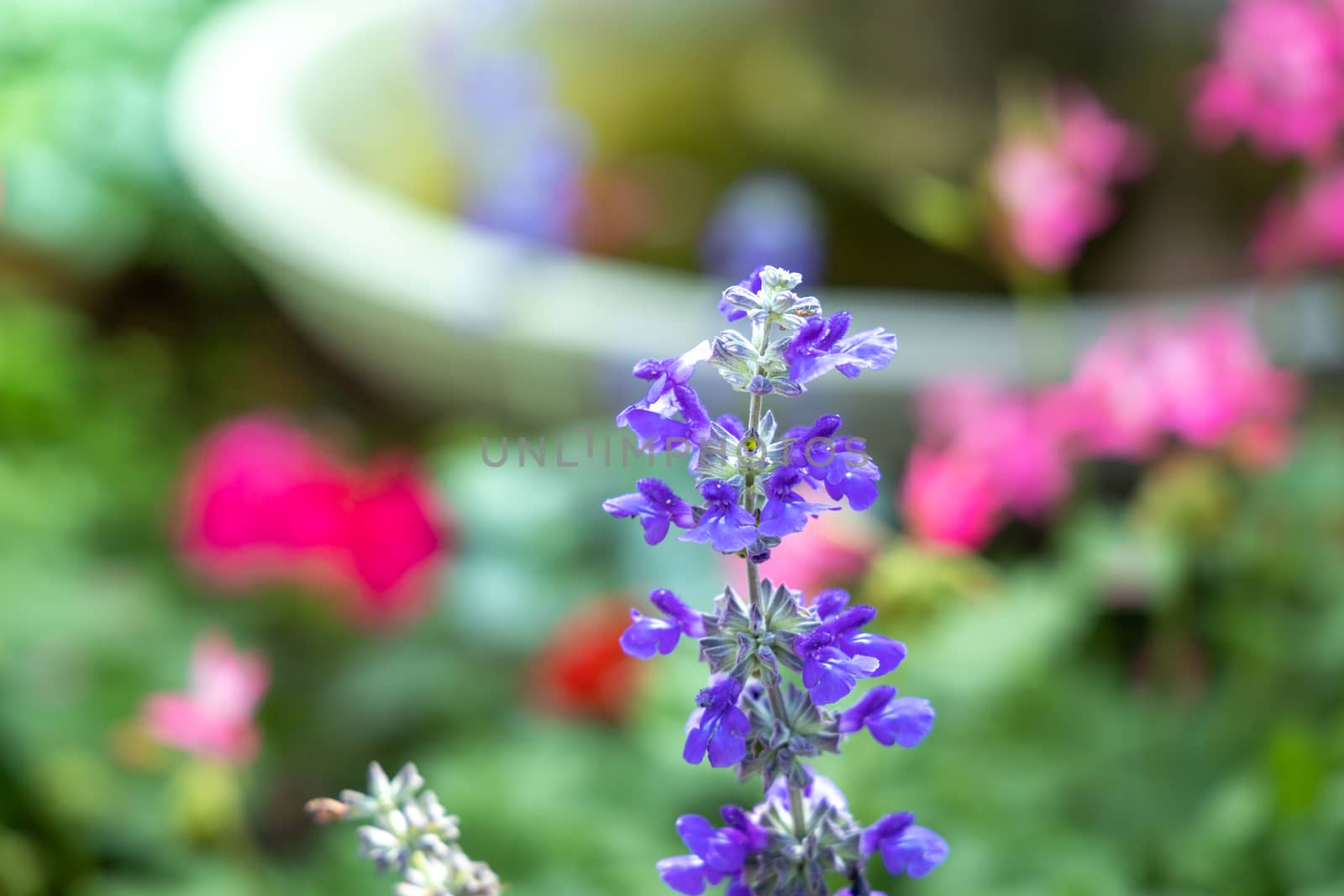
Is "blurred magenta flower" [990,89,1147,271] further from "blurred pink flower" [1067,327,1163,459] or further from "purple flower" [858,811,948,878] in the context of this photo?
"purple flower" [858,811,948,878]

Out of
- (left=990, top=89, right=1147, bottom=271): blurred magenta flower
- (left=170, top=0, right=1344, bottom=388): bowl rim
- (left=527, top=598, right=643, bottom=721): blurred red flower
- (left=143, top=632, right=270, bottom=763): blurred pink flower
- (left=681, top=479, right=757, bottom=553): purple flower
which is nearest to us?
(left=681, top=479, right=757, bottom=553): purple flower

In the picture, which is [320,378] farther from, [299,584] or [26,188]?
[299,584]

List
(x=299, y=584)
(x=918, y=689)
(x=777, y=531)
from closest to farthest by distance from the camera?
(x=777, y=531)
(x=918, y=689)
(x=299, y=584)

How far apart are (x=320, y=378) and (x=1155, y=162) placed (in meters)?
1.13

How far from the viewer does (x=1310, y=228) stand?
0.91 metres

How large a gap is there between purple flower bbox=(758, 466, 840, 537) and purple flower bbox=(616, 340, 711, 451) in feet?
0.08

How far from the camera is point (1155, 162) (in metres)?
1.53

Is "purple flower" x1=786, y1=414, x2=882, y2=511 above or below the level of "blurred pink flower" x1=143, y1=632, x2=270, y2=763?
below

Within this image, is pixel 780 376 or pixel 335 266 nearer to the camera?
pixel 780 376

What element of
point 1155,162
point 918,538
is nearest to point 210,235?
point 1155,162

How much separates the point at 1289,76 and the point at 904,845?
649mm

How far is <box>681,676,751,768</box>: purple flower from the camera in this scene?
1.16ft

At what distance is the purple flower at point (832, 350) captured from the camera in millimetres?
347

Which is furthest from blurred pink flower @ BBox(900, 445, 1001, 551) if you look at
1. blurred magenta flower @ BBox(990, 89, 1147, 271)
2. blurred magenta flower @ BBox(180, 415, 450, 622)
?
blurred magenta flower @ BBox(180, 415, 450, 622)
